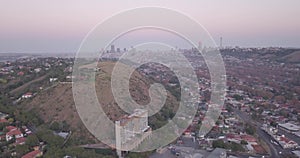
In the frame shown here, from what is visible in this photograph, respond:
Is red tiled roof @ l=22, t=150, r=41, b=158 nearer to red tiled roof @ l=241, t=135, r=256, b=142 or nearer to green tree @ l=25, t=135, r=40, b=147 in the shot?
Answer: green tree @ l=25, t=135, r=40, b=147

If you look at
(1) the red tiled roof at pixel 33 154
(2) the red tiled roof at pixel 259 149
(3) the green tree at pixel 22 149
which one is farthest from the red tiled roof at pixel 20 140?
(2) the red tiled roof at pixel 259 149

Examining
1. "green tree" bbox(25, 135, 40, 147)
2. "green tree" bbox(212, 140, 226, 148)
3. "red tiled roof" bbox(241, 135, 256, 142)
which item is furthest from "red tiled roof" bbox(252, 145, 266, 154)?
"green tree" bbox(25, 135, 40, 147)

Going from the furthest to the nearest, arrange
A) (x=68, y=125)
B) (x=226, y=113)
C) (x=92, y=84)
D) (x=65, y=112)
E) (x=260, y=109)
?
(x=260, y=109)
(x=226, y=113)
(x=92, y=84)
(x=65, y=112)
(x=68, y=125)

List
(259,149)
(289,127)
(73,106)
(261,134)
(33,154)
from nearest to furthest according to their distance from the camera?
1. (33,154)
2. (259,149)
3. (73,106)
4. (261,134)
5. (289,127)

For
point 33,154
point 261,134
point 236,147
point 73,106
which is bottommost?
point 261,134

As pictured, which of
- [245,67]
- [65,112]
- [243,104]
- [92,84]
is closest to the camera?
[65,112]

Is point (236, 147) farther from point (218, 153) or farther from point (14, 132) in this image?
point (14, 132)

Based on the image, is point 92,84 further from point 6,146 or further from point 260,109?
point 260,109

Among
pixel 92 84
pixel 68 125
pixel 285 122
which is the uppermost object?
pixel 92 84

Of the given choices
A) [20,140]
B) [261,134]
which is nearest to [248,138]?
[261,134]

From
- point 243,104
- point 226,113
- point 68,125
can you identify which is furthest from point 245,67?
point 68,125

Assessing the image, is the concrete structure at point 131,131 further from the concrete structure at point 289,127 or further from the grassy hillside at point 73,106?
the concrete structure at point 289,127
